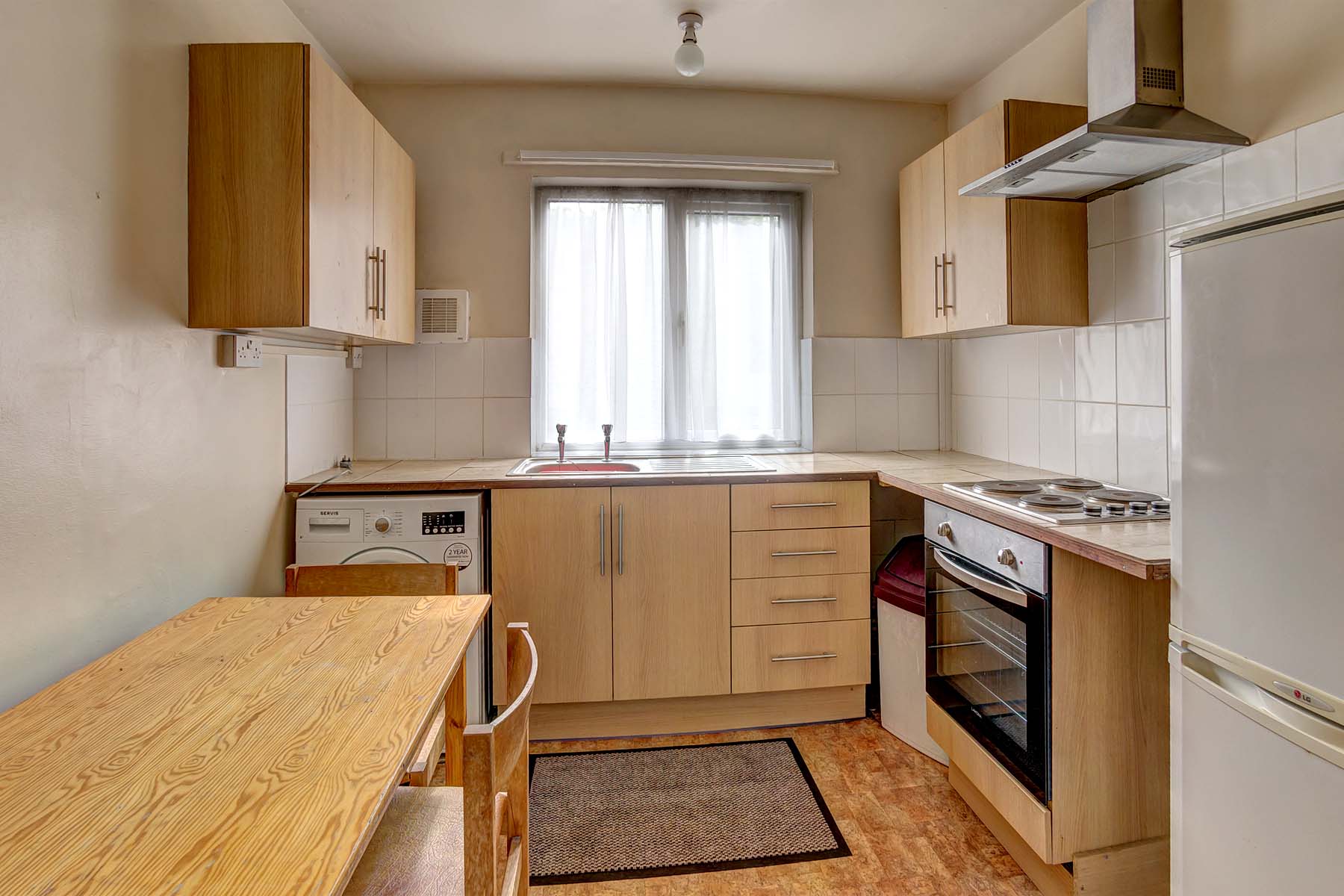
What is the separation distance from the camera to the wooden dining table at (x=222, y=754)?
706 mm

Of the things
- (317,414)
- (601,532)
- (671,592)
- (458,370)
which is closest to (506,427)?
(458,370)

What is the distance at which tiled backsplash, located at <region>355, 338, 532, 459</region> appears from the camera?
2.96m

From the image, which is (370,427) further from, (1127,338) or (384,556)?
(1127,338)

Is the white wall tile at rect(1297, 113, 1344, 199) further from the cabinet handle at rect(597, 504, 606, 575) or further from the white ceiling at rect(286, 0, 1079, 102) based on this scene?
the cabinet handle at rect(597, 504, 606, 575)

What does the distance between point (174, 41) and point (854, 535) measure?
246cm

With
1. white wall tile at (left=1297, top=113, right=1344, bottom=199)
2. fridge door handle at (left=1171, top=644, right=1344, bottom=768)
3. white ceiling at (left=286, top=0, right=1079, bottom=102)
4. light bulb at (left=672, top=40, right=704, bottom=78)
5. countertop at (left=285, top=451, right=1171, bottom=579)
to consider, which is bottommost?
fridge door handle at (left=1171, top=644, right=1344, bottom=768)

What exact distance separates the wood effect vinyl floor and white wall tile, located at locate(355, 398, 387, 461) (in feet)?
4.51

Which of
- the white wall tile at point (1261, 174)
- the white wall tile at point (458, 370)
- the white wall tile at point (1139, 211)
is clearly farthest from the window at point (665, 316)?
the white wall tile at point (1261, 174)

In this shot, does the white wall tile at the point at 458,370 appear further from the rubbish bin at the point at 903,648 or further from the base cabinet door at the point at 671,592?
the rubbish bin at the point at 903,648

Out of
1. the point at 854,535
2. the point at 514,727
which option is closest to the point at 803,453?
the point at 854,535

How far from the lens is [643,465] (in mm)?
2941

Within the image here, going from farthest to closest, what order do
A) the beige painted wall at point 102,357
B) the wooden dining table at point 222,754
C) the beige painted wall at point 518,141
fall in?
the beige painted wall at point 518,141 < the beige painted wall at point 102,357 < the wooden dining table at point 222,754

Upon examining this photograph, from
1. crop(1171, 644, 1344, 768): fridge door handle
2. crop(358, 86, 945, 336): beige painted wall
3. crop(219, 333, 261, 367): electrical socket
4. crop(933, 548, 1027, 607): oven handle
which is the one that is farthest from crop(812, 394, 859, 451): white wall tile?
crop(219, 333, 261, 367): electrical socket

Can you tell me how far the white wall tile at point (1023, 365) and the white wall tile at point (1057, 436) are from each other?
97 mm
